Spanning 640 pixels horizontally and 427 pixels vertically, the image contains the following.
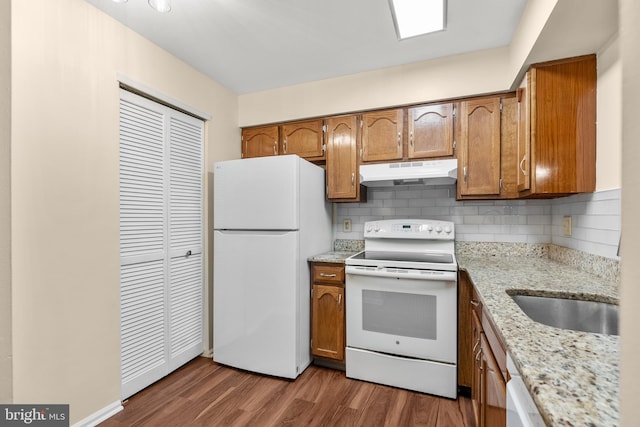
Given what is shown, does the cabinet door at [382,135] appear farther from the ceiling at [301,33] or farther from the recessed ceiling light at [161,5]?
the recessed ceiling light at [161,5]

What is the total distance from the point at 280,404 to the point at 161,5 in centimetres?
249

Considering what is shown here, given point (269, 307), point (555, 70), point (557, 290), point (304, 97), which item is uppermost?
point (304, 97)

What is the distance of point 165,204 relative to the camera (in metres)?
2.23

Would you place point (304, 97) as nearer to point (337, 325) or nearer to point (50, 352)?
point (337, 325)

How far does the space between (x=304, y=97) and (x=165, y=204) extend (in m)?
1.50

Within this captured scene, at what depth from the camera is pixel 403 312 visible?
2.13 m

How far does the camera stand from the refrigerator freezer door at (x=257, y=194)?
88.6 inches

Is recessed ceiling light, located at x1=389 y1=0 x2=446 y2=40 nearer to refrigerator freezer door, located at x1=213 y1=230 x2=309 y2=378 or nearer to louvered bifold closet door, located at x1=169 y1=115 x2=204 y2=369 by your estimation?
refrigerator freezer door, located at x1=213 y1=230 x2=309 y2=378

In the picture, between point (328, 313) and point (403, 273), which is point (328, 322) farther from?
point (403, 273)

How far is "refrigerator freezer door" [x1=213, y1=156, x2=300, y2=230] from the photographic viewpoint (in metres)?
2.25

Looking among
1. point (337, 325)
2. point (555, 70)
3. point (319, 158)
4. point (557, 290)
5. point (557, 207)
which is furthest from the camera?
point (319, 158)

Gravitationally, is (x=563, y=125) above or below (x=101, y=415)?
above

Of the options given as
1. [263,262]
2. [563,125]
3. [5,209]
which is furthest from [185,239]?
[563,125]

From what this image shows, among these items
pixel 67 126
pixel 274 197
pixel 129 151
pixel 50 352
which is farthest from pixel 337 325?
pixel 67 126
